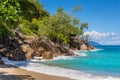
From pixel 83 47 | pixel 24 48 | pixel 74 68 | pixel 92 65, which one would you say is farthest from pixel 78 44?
pixel 74 68

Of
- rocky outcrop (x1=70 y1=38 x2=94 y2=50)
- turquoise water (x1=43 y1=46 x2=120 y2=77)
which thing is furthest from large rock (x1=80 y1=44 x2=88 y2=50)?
turquoise water (x1=43 y1=46 x2=120 y2=77)

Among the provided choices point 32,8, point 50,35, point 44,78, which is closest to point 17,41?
point 32,8

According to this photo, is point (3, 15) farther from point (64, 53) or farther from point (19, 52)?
point (64, 53)

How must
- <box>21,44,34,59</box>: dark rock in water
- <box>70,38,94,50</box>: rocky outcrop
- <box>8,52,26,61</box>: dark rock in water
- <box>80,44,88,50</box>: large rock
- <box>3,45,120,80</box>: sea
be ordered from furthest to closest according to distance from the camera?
<box>80,44,88,50</box>: large rock → <box>70,38,94,50</box>: rocky outcrop → <box>21,44,34,59</box>: dark rock in water → <box>8,52,26,61</box>: dark rock in water → <box>3,45,120,80</box>: sea

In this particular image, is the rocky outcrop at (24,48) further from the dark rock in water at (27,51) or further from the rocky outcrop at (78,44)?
the rocky outcrop at (78,44)

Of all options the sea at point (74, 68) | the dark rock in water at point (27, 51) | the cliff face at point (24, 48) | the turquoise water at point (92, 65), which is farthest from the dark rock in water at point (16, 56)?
the turquoise water at point (92, 65)

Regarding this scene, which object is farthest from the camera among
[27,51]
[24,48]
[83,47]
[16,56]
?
[83,47]

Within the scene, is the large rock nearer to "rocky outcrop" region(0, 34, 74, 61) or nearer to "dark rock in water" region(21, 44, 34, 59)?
"rocky outcrop" region(0, 34, 74, 61)

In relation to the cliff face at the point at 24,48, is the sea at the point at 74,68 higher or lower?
lower

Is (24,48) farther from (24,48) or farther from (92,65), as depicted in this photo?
(92,65)

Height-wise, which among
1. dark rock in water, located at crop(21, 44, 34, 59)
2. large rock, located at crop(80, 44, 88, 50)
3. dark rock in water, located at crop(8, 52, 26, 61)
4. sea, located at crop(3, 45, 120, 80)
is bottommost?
sea, located at crop(3, 45, 120, 80)

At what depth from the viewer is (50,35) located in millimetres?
69062

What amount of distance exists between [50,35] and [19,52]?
32.7 m

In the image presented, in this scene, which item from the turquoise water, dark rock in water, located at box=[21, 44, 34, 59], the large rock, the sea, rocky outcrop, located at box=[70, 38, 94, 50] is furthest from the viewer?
the large rock
